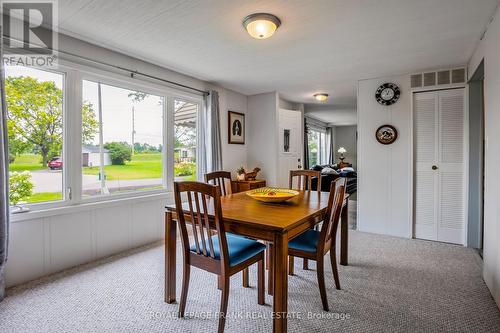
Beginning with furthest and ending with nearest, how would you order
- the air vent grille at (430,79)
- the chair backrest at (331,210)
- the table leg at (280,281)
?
the air vent grille at (430,79) → the chair backrest at (331,210) → the table leg at (280,281)

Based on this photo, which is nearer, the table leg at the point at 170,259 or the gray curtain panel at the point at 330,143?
the table leg at the point at 170,259

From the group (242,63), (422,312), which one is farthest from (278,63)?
(422,312)

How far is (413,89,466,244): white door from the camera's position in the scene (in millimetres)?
3416

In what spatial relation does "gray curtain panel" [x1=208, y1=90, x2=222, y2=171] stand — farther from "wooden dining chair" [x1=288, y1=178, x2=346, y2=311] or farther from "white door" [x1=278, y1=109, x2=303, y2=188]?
"wooden dining chair" [x1=288, y1=178, x2=346, y2=311]

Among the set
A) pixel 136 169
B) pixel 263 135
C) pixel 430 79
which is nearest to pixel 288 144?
pixel 263 135

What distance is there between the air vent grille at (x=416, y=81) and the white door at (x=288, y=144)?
2.05 metres

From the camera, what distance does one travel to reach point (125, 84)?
10.4 feet

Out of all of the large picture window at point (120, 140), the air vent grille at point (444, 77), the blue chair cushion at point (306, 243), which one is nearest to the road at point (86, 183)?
the large picture window at point (120, 140)

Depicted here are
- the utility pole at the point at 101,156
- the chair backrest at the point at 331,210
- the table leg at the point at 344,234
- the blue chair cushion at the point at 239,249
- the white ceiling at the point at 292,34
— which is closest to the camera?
the blue chair cushion at the point at 239,249

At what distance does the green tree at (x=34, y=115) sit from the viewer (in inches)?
92.5

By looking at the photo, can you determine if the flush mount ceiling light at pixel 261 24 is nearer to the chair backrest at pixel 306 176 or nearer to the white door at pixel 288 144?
the chair backrest at pixel 306 176

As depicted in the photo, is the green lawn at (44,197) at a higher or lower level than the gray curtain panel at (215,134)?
lower

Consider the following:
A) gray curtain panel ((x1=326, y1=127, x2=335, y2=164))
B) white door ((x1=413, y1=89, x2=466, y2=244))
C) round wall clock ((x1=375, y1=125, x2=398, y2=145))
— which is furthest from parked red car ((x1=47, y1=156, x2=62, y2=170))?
gray curtain panel ((x1=326, y1=127, x2=335, y2=164))

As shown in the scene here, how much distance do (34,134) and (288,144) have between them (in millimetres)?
3770
